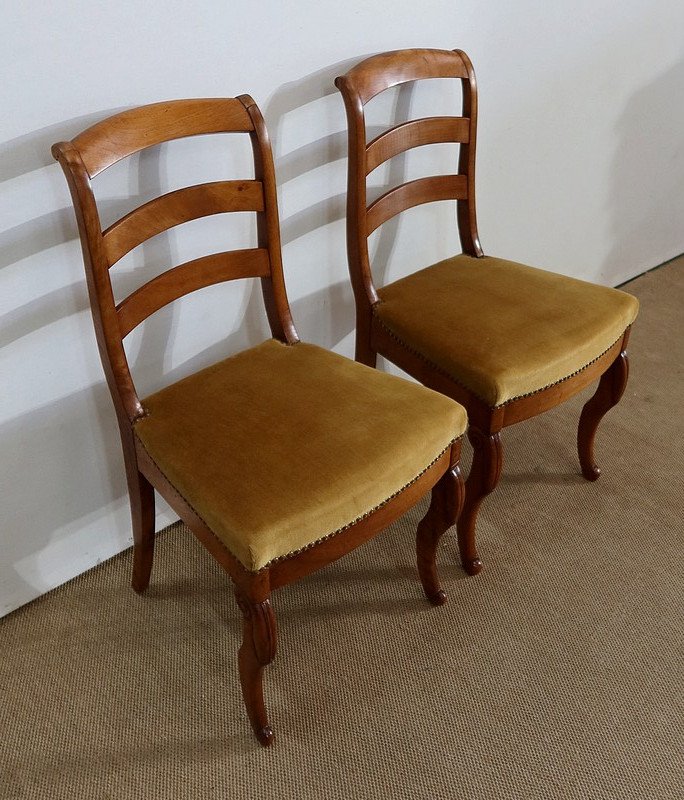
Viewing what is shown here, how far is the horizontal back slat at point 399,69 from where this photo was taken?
146 centimetres

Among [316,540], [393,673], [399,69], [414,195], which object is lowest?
[393,673]

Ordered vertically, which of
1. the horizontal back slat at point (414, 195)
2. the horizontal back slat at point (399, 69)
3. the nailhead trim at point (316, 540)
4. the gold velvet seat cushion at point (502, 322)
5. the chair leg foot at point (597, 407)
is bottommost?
the chair leg foot at point (597, 407)

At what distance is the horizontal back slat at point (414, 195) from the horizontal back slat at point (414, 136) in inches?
3.0

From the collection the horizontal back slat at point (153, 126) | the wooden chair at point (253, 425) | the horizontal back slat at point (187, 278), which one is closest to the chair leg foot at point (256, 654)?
the wooden chair at point (253, 425)

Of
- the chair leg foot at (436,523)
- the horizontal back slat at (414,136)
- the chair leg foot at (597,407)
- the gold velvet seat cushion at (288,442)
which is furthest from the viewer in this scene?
the chair leg foot at (597,407)

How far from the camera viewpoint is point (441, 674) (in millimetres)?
1439

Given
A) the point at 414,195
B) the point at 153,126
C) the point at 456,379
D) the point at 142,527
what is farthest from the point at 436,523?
the point at 153,126

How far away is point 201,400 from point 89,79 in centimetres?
54

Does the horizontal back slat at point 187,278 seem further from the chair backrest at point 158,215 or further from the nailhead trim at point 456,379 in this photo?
the nailhead trim at point 456,379

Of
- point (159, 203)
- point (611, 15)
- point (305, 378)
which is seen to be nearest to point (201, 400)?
point (305, 378)

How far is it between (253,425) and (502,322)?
0.56 metres

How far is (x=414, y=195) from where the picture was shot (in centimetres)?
165

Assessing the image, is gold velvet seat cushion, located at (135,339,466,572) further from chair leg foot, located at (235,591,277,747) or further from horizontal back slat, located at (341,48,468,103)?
horizontal back slat, located at (341,48,468,103)

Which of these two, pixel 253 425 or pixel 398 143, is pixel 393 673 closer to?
pixel 253 425
